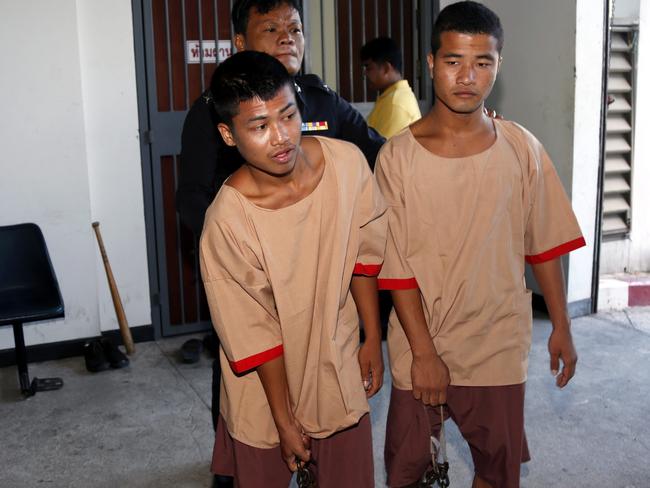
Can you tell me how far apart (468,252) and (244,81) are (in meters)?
0.71

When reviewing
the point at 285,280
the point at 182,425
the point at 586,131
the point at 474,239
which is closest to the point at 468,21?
the point at 474,239

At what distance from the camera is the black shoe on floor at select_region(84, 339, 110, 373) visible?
407cm

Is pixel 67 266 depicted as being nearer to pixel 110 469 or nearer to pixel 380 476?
pixel 110 469

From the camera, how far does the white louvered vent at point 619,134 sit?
498 cm

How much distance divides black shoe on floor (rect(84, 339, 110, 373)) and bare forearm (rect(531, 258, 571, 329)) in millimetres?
2701

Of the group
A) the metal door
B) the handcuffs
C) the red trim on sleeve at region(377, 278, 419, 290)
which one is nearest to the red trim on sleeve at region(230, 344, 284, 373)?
the red trim on sleeve at region(377, 278, 419, 290)

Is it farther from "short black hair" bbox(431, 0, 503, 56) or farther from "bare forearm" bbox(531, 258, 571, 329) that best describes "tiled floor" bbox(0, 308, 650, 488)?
"short black hair" bbox(431, 0, 503, 56)

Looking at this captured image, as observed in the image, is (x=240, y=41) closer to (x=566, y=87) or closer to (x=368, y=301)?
(x=368, y=301)

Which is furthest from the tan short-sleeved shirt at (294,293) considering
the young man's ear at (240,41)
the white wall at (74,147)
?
the white wall at (74,147)

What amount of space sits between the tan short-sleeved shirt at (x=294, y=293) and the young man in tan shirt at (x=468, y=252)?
0.68 feet

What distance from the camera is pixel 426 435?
2.09m

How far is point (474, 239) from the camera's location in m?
1.97

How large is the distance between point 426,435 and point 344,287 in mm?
559

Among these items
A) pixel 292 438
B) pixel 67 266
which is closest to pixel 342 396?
pixel 292 438
